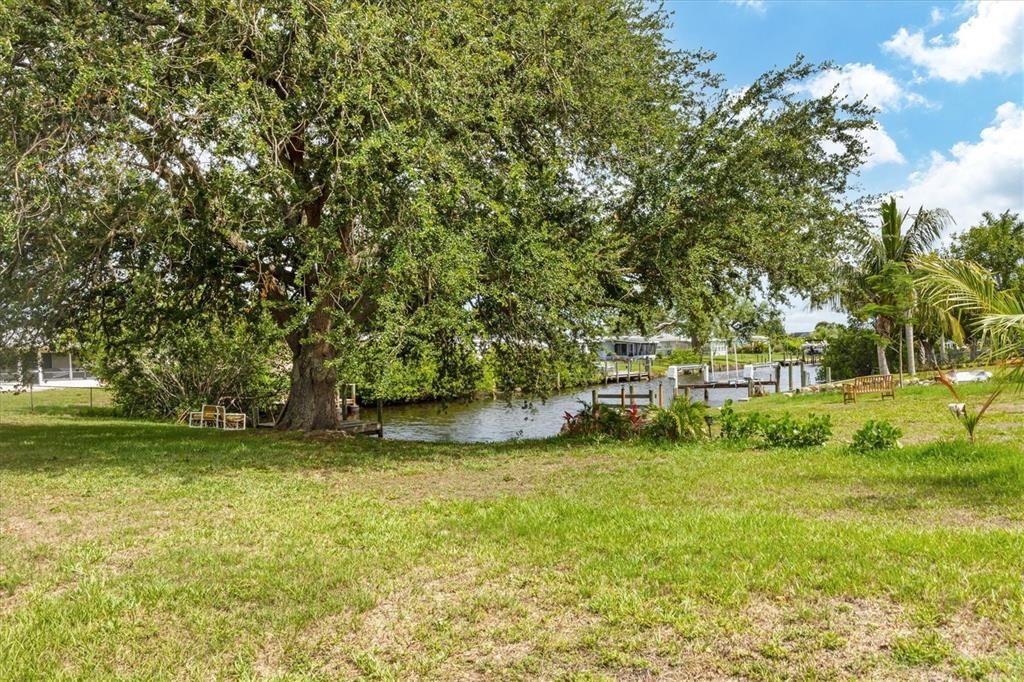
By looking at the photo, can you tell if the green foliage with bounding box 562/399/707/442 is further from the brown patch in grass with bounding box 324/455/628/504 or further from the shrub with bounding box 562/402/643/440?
the brown patch in grass with bounding box 324/455/628/504

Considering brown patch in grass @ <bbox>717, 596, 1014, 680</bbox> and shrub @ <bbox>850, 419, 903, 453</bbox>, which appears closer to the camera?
brown patch in grass @ <bbox>717, 596, 1014, 680</bbox>

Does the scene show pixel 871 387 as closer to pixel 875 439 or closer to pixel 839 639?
pixel 875 439

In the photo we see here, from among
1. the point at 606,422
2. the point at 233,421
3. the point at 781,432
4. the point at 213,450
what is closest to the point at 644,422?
the point at 606,422

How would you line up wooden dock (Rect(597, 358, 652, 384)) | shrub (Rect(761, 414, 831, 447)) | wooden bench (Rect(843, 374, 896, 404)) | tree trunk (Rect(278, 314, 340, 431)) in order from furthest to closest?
wooden dock (Rect(597, 358, 652, 384)) < wooden bench (Rect(843, 374, 896, 404)) < tree trunk (Rect(278, 314, 340, 431)) < shrub (Rect(761, 414, 831, 447))

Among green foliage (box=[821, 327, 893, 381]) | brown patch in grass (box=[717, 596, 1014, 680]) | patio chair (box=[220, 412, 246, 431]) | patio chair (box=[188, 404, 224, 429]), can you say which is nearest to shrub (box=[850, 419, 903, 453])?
brown patch in grass (box=[717, 596, 1014, 680])

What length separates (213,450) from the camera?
1253cm

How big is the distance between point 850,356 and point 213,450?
1233 inches

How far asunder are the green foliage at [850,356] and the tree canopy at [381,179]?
21248 mm

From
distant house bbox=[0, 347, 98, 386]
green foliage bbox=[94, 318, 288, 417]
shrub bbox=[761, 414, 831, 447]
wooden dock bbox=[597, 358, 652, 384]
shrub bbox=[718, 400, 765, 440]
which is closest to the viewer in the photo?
shrub bbox=[761, 414, 831, 447]

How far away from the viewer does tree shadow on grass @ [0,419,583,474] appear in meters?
10.8

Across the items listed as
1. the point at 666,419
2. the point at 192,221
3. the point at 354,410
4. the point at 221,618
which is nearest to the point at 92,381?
the point at 354,410

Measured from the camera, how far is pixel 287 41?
10.5 meters

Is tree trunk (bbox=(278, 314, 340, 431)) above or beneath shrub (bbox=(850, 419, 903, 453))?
above

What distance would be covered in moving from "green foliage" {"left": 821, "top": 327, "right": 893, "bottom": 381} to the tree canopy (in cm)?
2125
